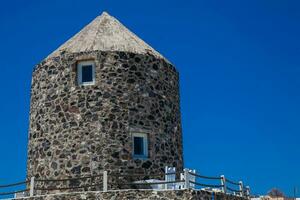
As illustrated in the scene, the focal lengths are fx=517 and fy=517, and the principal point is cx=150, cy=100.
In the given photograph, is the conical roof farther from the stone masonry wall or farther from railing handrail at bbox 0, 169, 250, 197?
railing handrail at bbox 0, 169, 250, 197

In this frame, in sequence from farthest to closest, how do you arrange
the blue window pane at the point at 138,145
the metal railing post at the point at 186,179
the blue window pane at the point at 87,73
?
the blue window pane at the point at 87,73
the blue window pane at the point at 138,145
the metal railing post at the point at 186,179

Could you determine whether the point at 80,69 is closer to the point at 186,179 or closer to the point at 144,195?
the point at 144,195

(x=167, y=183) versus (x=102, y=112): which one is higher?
(x=102, y=112)

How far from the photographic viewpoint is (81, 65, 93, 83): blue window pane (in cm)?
2478

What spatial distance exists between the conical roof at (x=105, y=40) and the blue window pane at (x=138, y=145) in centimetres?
427

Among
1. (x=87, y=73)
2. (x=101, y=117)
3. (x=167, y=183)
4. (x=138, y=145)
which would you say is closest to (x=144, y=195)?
(x=167, y=183)

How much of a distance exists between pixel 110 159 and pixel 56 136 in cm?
297

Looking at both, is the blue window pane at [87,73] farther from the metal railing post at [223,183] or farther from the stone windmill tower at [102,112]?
the metal railing post at [223,183]

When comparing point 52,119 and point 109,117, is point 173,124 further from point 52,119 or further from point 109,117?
point 52,119

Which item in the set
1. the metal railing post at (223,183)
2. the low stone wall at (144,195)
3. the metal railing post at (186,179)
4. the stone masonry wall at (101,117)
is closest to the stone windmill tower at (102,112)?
the stone masonry wall at (101,117)

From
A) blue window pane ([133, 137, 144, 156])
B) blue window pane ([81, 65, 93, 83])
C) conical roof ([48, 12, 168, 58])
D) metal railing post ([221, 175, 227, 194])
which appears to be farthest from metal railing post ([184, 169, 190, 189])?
conical roof ([48, 12, 168, 58])

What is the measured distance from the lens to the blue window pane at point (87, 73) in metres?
24.8

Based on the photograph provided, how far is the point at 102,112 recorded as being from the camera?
2392 centimetres

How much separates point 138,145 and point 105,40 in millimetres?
5553
